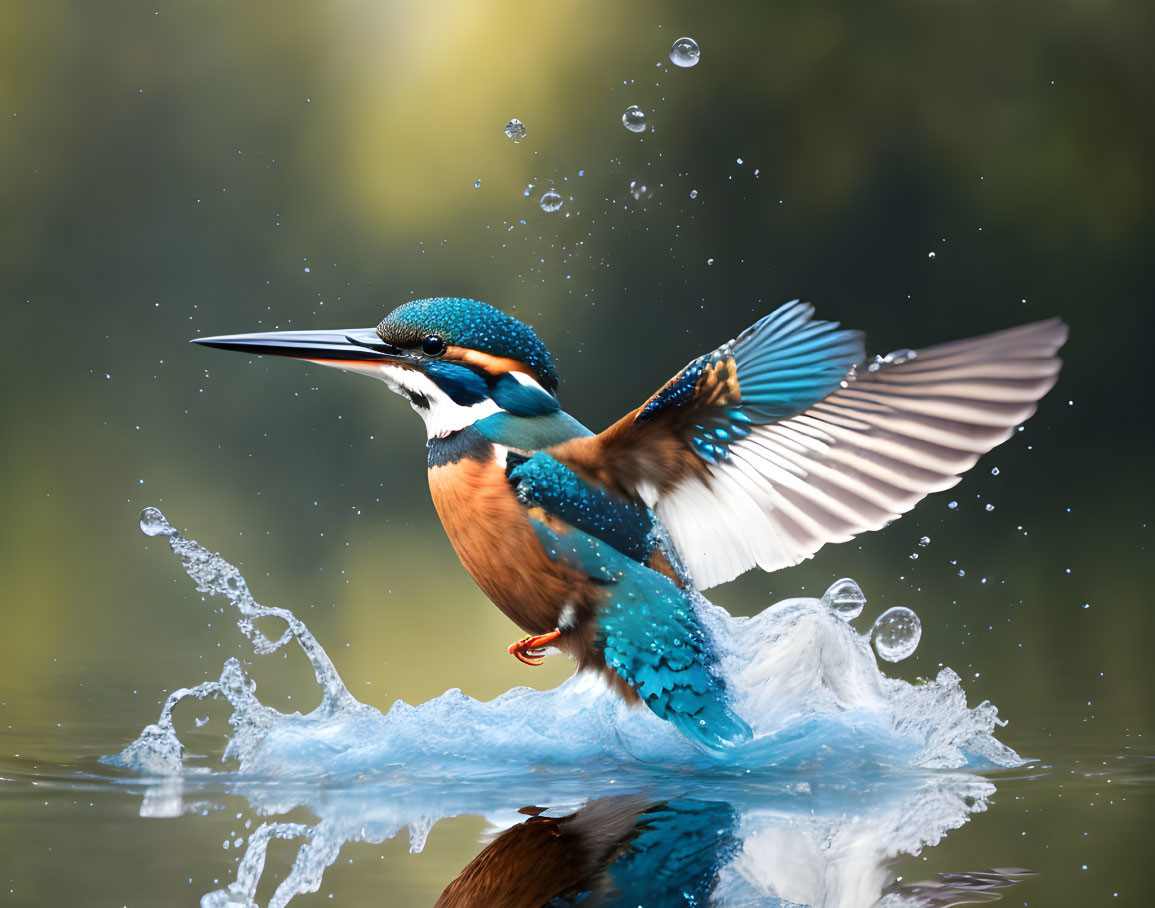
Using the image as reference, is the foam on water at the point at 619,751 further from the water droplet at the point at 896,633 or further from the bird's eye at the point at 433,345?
the bird's eye at the point at 433,345

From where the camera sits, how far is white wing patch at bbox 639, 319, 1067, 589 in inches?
58.7

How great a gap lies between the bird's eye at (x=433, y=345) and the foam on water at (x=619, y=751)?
1.58 feet

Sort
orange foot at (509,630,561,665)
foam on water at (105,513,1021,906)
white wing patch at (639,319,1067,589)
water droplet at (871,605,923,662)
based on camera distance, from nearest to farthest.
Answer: foam on water at (105,513,1021,906) → white wing patch at (639,319,1067,589) → orange foot at (509,630,561,665) → water droplet at (871,605,923,662)

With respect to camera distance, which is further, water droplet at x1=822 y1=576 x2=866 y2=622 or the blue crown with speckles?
water droplet at x1=822 y1=576 x2=866 y2=622

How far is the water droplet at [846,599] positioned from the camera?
1863 mm

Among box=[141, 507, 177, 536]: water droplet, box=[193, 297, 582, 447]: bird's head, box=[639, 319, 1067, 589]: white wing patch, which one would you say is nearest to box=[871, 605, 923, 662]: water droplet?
box=[639, 319, 1067, 589]: white wing patch

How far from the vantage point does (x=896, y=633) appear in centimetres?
184

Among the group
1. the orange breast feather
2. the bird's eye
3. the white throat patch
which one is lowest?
the orange breast feather

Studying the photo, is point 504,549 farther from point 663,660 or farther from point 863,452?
Answer: point 863,452

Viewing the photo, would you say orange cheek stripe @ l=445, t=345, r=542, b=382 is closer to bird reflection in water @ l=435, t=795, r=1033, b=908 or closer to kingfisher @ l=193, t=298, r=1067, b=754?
kingfisher @ l=193, t=298, r=1067, b=754

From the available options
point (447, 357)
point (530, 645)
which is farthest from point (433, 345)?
point (530, 645)

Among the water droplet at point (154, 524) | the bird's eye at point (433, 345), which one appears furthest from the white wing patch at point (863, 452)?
the water droplet at point (154, 524)

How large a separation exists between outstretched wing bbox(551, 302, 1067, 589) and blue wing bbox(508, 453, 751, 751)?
0.06 m

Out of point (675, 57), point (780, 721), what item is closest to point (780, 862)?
point (780, 721)
